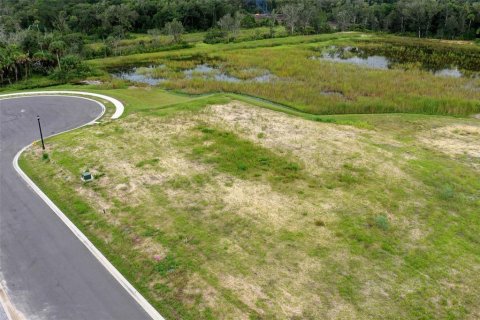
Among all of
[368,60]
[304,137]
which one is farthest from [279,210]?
[368,60]

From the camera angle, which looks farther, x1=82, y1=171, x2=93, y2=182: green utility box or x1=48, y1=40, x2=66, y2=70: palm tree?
x1=48, y1=40, x2=66, y2=70: palm tree

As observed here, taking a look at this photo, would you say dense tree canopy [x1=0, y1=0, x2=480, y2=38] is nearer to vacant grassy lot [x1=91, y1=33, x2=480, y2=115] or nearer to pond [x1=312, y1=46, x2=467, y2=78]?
vacant grassy lot [x1=91, y1=33, x2=480, y2=115]

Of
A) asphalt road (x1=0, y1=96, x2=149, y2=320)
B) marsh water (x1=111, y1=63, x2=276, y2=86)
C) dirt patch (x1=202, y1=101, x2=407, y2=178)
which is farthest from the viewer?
marsh water (x1=111, y1=63, x2=276, y2=86)

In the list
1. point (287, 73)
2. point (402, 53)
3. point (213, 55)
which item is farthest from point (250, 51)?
point (402, 53)

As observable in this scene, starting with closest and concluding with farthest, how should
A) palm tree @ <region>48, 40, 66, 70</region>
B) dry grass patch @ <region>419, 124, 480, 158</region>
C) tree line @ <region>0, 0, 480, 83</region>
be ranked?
1. dry grass patch @ <region>419, 124, 480, 158</region>
2. palm tree @ <region>48, 40, 66, 70</region>
3. tree line @ <region>0, 0, 480, 83</region>

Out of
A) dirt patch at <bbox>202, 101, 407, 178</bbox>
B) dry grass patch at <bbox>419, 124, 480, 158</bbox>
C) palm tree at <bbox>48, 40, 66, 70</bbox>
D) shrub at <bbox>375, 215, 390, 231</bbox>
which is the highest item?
palm tree at <bbox>48, 40, 66, 70</bbox>

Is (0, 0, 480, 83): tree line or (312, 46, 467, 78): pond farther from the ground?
(0, 0, 480, 83): tree line

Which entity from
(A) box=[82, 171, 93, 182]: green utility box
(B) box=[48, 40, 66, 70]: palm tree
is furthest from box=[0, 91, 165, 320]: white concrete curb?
(B) box=[48, 40, 66, 70]: palm tree
